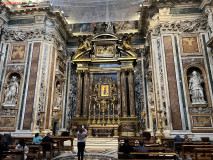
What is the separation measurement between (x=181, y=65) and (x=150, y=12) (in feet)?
13.1

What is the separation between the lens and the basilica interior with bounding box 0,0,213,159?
9.27 metres

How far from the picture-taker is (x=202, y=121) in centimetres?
880

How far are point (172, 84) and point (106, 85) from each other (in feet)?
18.7

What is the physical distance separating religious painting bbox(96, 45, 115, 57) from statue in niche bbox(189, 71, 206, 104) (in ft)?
22.2

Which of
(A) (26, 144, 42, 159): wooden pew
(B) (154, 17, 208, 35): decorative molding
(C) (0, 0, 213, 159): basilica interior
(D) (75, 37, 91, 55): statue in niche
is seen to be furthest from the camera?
(D) (75, 37, 91, 55): statue in niche

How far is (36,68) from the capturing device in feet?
34.4

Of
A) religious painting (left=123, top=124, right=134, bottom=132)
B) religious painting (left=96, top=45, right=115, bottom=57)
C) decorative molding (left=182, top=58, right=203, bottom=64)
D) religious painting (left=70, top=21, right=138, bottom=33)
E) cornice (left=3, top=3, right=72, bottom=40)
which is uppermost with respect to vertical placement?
religious painting (left=70, top=21, right=138, bottom=33)

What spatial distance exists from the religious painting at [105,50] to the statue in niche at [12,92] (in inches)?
262

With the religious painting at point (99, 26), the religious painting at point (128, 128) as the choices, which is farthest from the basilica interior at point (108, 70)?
the religious painting at point (99, 26)

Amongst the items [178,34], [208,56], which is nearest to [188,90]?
[208,56]

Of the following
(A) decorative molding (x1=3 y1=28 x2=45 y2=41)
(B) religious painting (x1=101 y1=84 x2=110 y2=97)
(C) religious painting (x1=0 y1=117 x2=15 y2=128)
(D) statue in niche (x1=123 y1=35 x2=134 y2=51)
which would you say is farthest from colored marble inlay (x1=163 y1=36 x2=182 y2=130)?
(C) religious painting (x1=0 y1=117 x2=15 y2=128)

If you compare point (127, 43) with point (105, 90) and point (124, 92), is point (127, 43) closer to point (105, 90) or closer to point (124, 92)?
point (124, 92)

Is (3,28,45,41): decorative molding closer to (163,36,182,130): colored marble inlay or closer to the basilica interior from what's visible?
the basilica interior

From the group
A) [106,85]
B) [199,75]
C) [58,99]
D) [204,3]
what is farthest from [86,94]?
[204,3]
